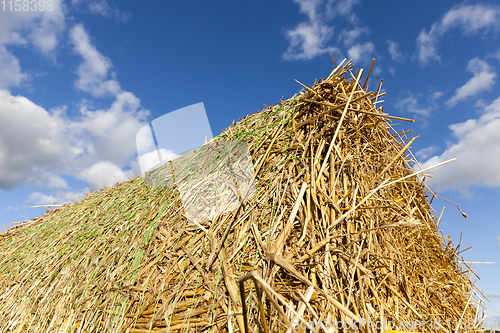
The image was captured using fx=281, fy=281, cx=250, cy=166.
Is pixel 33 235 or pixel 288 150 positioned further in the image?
pixel 33 235

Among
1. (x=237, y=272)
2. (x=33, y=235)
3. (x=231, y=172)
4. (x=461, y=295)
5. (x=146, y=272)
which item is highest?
(x=33, y=235)

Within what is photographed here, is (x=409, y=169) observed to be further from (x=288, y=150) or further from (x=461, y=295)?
(x=288, y=150)

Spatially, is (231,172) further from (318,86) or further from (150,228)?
(318,86)

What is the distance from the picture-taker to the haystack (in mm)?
1539

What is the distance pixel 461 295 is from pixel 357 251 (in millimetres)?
2030

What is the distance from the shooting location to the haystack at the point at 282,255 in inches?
60.6

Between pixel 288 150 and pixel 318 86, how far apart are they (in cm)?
69

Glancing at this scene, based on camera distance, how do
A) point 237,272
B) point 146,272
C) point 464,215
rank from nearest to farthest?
1. point 237,272
2. point 146,272
3. point 464,215

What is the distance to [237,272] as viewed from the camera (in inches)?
65.0

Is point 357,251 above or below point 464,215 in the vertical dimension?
below

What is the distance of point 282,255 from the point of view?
1.62m

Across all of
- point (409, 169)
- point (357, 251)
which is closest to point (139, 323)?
point (357, 251)

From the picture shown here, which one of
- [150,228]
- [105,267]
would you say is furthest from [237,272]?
[105,267]

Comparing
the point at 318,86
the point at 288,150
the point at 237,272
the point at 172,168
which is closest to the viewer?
the point at 237,272
